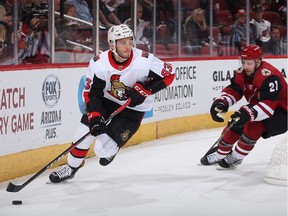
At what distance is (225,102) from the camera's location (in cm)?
604

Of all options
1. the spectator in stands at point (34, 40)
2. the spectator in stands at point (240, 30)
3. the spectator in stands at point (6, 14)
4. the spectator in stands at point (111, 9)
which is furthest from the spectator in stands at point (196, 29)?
the spectator in stands at point (6, 14)

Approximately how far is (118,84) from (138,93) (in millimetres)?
195

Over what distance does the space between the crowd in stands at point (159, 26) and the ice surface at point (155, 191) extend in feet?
3.38

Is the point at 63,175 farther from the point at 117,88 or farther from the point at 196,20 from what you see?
the point at 196,20

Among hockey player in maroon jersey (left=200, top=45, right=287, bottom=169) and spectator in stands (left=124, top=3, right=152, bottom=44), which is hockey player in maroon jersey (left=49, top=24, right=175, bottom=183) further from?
spectator in stands (left=124, top=3, right=152, bottom=44)

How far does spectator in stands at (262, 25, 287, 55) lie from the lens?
1030 centimetres

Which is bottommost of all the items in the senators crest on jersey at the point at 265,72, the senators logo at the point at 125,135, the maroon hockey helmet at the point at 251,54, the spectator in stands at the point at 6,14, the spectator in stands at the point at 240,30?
the senators logo at the point at 125,135

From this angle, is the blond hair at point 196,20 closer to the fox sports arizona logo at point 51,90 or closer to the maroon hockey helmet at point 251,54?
the fox sports arizona logo at point 51,90

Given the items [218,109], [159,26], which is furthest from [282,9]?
[218,109]

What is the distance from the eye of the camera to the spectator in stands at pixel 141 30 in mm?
8305

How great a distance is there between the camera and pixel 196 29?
30.9 ft

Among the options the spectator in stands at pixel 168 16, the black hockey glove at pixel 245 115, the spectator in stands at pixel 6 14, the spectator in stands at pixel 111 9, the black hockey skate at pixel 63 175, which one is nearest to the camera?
the black hockey skate at pixel 63 175

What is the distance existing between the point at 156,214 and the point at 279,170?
1.23 metres

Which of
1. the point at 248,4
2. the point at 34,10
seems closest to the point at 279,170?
the point at 34,10
